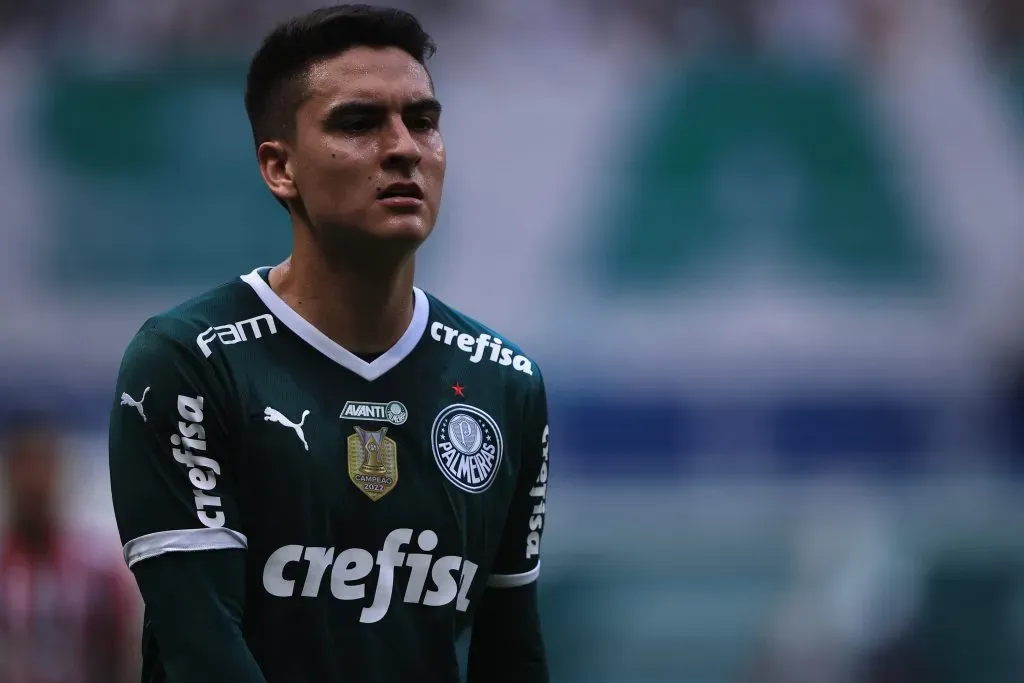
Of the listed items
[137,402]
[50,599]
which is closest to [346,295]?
[137,402]

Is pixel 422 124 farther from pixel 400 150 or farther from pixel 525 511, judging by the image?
pixel 525 511

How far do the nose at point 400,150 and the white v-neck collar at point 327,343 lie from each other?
33cm

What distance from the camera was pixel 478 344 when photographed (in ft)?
9.99

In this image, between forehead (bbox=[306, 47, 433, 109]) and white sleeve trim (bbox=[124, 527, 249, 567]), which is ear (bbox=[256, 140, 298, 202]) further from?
white sleeve trim (bbox=[124, 527, 249, 567])

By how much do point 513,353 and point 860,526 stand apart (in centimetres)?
620

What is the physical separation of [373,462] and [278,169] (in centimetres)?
57

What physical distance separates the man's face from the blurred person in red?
11.1 ft

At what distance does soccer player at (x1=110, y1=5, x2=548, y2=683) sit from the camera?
2582 mm

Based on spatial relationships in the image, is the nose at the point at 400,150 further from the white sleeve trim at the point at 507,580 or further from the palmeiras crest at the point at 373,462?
the white sleeve trim at the point at 507,580

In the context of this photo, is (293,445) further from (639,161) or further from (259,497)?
(639,161)

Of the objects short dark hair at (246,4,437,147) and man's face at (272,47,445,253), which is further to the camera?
short dark hair at (246,4,437,147)

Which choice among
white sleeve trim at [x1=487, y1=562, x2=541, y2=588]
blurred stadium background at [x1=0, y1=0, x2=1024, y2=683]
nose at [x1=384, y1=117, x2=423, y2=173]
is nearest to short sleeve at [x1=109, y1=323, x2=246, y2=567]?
nose at [x1=384, y1=117, x2=423, y2=173]

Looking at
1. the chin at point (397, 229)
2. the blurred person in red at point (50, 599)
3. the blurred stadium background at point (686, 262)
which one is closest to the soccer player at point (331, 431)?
the chin at point (397, 229)

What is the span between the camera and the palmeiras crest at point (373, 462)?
2730 mm
